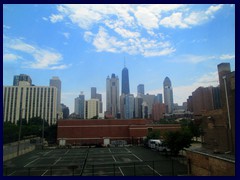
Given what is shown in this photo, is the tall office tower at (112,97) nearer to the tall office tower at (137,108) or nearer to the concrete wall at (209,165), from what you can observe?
the tall office tower at (137,108)

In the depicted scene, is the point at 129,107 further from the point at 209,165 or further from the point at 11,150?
the point at 209,165

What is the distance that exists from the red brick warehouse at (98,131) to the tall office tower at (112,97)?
3213 inches

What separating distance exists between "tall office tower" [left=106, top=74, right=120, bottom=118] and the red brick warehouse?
81.6 metres

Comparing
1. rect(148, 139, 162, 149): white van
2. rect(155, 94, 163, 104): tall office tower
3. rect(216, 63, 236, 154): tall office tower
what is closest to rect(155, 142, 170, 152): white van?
rect(148, 139, 162, 149): white van

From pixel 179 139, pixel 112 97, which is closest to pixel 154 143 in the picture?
pixel 179 139

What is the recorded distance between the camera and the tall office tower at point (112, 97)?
470 feet

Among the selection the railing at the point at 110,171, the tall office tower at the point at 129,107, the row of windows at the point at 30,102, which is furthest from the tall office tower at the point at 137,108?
the railing at the point at 110,171

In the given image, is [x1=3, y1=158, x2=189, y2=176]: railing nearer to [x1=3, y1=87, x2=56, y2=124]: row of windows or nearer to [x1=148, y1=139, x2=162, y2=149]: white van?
[x1=148, y1=139, x2=162, y2=149]: white van

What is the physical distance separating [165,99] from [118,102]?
29.5 metres

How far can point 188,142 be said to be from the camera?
22.0m

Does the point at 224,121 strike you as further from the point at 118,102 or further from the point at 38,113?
the point at 118,102

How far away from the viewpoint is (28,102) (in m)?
77.0

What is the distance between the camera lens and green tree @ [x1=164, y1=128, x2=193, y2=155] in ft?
71.4

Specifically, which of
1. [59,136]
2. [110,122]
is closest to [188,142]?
[110,122]
